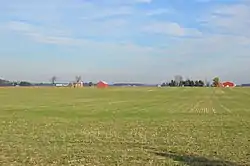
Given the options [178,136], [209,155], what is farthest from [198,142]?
[209,155]

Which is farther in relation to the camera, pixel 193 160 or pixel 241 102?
pixel 241 102

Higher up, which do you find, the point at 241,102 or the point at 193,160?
the point at 241,102

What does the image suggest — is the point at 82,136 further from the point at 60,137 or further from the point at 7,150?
the point at 7,150

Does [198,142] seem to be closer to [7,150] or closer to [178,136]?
[178,136]

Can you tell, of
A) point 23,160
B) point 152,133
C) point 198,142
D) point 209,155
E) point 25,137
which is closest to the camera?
point 23,160

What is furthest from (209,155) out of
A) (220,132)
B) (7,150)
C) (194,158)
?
(220,132)

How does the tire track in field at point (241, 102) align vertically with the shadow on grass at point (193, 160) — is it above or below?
above

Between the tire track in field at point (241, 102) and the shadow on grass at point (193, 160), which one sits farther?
the tire track in field at point (241, 102)

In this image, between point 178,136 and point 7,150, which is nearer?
point 7,150

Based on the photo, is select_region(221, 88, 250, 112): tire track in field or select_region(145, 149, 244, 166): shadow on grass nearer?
select_region(145, 149, 244, 166): shadow on grass

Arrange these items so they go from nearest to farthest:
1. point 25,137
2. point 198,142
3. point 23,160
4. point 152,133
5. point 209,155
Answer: point 23,160 < point 209,155 < point 198,142 < point 25,137 < point 152,133

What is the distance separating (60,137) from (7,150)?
15.4 feet

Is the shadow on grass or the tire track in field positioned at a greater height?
the tire track in field

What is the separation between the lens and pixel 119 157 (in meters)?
15.2
